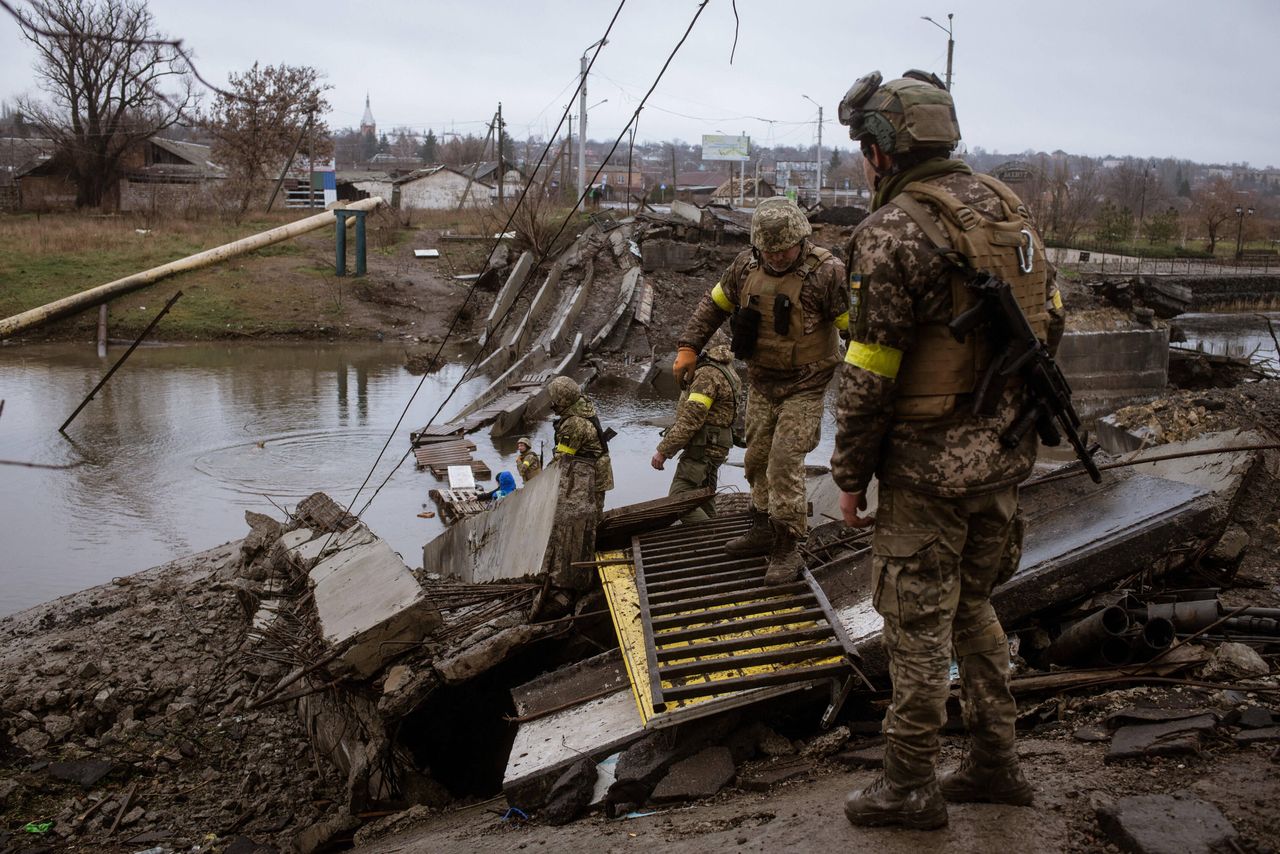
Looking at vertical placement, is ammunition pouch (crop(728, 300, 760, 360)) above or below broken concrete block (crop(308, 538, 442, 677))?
above

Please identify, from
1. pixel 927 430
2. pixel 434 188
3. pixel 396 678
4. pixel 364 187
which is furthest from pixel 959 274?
pixel 434 188

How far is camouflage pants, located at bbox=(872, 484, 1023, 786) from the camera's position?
118 inches

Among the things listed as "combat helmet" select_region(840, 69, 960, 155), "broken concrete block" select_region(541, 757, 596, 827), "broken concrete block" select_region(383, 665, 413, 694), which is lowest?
"broken concrete block" select_region(541, 757, 596, 827)

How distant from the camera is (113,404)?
15961 mm

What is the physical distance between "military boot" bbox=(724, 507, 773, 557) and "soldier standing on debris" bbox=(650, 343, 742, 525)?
1.17 metres

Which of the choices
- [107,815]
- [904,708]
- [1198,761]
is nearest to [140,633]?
[107,815]

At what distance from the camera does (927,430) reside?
3.01 m

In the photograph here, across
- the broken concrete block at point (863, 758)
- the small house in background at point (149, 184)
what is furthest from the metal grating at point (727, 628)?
the small house in background at point (149, 184)

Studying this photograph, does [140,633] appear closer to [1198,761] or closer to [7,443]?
[1198,761]

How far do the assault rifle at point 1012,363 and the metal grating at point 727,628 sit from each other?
147 centimetres

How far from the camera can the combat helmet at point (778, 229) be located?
191 inches

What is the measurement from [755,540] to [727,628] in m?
0.89

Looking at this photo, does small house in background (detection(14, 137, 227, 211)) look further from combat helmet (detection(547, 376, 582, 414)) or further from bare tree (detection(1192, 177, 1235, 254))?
bare tree (detection(1192, 177, 1235, 254))

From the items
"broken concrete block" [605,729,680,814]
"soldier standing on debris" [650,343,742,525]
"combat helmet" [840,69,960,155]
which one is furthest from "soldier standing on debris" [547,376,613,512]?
"combat helmet" [840,69,960,155]
